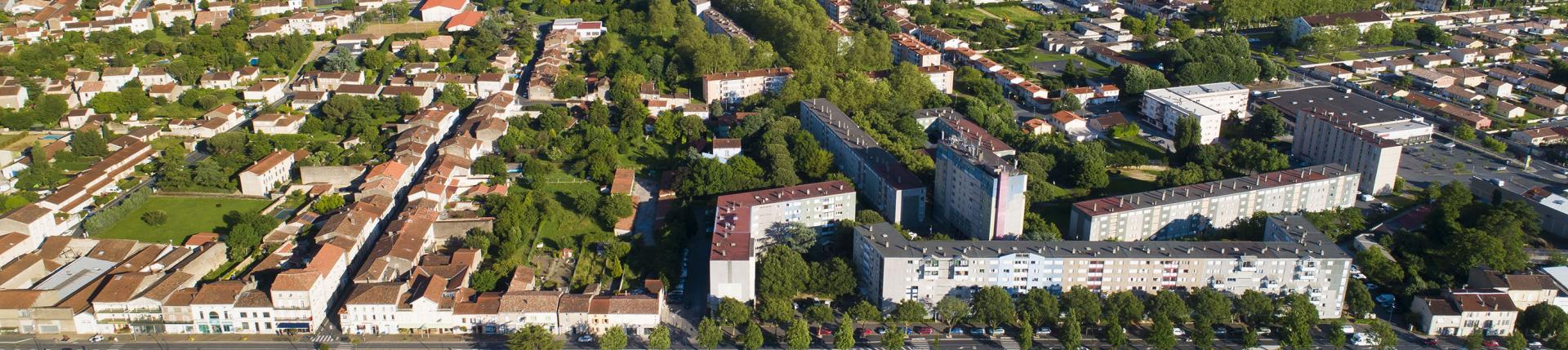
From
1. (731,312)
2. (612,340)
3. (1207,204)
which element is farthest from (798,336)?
(1207,204)

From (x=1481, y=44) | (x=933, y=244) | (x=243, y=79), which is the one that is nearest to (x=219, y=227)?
(x=243, y=79)

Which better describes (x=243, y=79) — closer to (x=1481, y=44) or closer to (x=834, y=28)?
(x=834, y=28)

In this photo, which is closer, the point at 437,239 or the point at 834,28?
the point at 437,239

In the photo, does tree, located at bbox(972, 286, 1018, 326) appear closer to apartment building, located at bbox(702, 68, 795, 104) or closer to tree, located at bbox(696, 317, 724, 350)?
tree, located at bbox(696, 317, 724, 350)

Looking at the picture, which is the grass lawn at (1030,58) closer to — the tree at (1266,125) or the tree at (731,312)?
the tree at (1266,125)

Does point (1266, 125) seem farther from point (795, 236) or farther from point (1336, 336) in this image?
point (795, 236)
